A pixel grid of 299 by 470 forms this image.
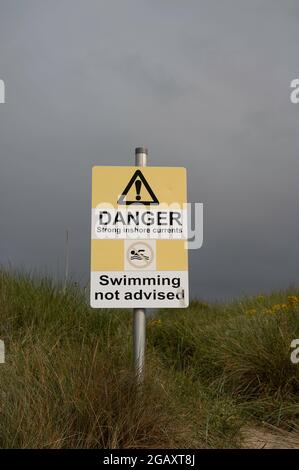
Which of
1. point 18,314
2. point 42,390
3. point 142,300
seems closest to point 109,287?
point 142,300

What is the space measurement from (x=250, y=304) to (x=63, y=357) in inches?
239

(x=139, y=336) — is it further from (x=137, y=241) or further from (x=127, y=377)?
(x=137, y=241)

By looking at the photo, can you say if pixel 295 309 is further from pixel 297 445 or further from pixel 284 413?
pixel 297 445

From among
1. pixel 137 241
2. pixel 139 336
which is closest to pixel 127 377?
pixel 139 336

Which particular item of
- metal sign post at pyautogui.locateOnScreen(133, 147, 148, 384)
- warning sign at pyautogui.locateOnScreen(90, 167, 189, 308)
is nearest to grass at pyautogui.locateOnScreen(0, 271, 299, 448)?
metal sign post at pyautogui.locateOnScreen(133, 147, 148, 384)

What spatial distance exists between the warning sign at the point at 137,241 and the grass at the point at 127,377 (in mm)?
612

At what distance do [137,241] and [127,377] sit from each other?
1.14 metres

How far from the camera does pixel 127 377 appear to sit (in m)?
4.27

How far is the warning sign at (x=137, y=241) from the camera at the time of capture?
469cm

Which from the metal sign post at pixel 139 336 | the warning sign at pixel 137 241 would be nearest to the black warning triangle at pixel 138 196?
the warning sign at pixel 137 241

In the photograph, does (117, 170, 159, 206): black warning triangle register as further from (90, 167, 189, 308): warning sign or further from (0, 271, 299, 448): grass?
(0, 271, 299, 448): grass

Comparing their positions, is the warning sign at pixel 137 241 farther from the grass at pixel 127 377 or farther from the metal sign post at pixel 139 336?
the grass at pixel 127 377

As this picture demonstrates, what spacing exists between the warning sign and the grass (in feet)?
2.01

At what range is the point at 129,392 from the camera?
4105 millimetres
